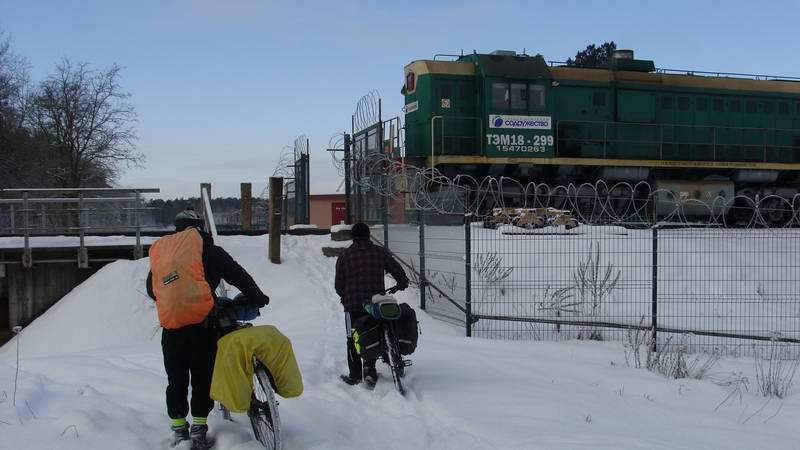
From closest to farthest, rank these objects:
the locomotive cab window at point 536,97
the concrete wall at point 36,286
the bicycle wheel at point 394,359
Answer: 1. the bicycle wheel at point 394,359
2. the concrete wall at point 36,286
3. the locomotive cab window at point 536,97

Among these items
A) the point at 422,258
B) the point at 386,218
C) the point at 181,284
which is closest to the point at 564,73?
the point at 386,218

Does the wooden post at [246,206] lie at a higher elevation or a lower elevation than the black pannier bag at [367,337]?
higher

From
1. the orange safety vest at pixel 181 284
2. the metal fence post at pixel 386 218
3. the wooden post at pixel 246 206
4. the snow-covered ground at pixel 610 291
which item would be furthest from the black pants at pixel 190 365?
the wooden post at pixel 246 206

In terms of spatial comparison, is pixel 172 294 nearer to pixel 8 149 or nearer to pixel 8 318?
pixel 8 318

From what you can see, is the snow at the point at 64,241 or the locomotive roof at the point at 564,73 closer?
the snow at the point at 64,241

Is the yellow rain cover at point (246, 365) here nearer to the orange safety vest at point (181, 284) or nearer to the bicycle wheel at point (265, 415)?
the bicycle wheel at point (265, 415)

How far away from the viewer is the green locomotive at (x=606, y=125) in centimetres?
1709

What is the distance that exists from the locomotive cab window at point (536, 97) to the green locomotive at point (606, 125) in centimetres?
3

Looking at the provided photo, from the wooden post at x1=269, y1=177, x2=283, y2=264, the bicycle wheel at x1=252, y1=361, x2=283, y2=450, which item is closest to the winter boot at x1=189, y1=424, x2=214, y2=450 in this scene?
the bicycle wheel at x1=252, y1=361, x2=283, y2=450

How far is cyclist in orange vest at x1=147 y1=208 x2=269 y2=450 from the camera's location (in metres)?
4.13

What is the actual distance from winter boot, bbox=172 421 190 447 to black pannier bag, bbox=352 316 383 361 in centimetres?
177

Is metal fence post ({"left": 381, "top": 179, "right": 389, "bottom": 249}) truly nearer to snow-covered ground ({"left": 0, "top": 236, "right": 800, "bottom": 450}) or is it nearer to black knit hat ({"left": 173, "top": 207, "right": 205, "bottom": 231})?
snow-covered ground ({"left": 0, "top": 236, "right": 800, "bottom": 450})

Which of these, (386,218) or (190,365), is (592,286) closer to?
(386,218)

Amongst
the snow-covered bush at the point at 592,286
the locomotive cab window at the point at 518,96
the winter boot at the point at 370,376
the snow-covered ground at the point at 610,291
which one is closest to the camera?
the winter boot at the point at 370,376
